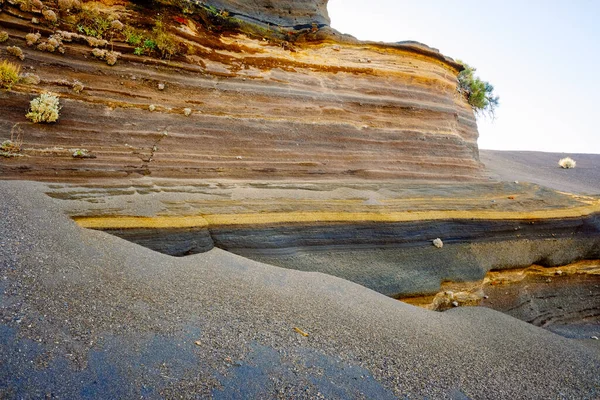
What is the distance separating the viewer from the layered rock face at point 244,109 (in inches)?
227

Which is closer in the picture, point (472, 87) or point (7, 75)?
point (7, 75)

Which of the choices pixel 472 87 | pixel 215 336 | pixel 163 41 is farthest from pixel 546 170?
pixel 215 336

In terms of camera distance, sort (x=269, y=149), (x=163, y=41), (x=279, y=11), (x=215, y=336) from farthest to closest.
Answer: (x=279, y=11), (x=269, y=149), (x=163, y=41), (x=215, y=336)

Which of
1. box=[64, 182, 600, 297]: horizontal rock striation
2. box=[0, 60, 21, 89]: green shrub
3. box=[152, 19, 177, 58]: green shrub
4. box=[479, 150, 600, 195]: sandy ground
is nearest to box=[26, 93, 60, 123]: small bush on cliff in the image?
box=[0, 60, 21, 89]: green shrub

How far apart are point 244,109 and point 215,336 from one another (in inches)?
210

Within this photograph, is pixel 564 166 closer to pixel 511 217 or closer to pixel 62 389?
pixel 511 217

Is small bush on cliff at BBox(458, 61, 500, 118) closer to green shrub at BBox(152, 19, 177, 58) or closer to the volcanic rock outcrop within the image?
the volcanic rock outcrop

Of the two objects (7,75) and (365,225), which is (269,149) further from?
(7,75)

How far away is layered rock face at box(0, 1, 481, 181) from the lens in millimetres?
5762

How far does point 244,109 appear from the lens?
287 inches

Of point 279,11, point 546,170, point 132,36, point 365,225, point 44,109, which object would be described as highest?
point 279,11

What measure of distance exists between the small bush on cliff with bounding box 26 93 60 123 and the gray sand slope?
1.36 meters

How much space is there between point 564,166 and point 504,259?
12988mm

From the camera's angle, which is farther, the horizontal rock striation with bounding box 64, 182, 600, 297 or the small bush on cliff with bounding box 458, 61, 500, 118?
the small bush on cliff with bounding box 458, 61, 500, 118
